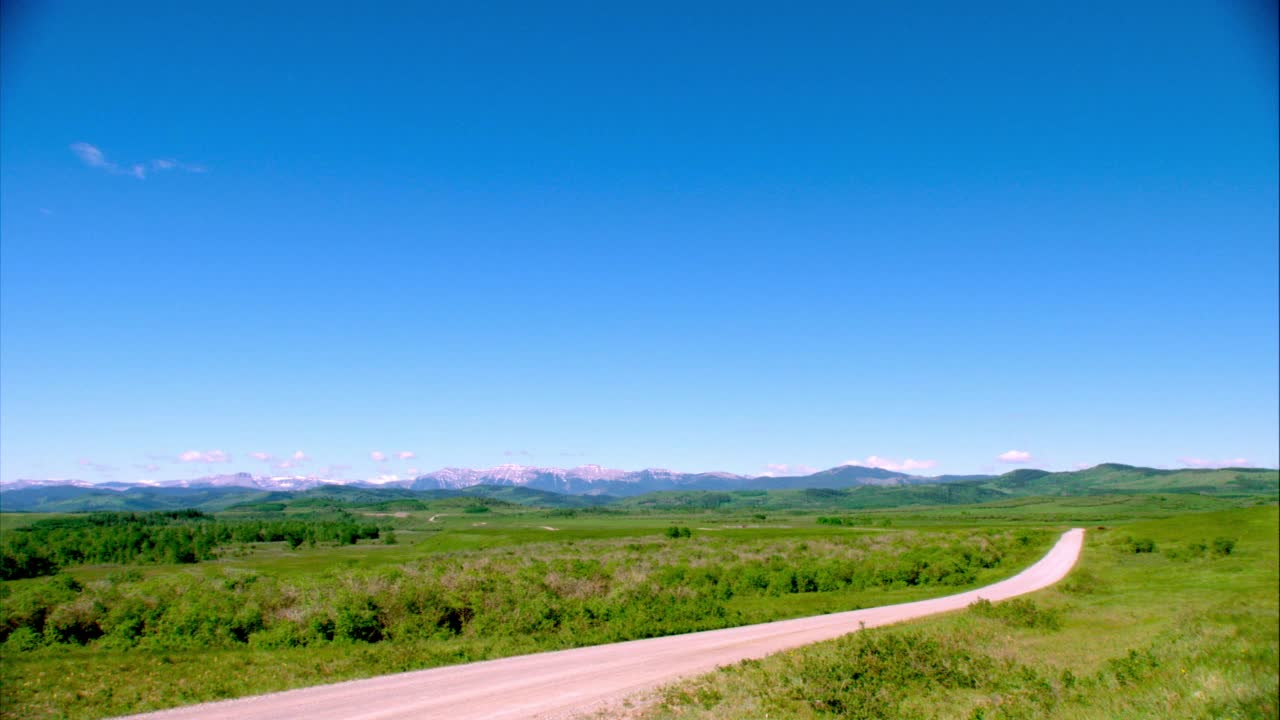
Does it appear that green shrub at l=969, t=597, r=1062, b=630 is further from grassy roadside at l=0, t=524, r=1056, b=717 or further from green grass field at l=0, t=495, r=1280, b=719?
grassy roadside at l=0, t=524, r=1056, b=717

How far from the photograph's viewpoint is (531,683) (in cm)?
2034

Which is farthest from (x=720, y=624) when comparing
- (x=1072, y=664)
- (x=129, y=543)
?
(x=129, y=543)

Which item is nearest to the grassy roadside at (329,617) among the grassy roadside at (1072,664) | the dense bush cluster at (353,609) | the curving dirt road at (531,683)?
the dense bush cluster at (353,609)

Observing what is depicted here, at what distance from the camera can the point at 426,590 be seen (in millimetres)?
33250

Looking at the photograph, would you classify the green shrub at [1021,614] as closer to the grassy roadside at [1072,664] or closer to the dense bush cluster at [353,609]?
the grassy roadside at [1072,664]

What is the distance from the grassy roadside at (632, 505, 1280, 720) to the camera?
13.7m

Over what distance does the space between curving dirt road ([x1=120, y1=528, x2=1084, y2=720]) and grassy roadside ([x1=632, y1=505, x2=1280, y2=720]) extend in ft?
7.28

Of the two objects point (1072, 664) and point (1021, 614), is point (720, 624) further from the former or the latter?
point (1072, 664)

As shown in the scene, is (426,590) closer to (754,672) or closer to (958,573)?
(754,672)

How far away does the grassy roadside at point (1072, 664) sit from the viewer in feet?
44.9

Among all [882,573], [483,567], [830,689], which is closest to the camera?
[830,689]

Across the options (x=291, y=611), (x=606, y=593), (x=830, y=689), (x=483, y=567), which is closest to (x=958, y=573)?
(x=606, y=593)

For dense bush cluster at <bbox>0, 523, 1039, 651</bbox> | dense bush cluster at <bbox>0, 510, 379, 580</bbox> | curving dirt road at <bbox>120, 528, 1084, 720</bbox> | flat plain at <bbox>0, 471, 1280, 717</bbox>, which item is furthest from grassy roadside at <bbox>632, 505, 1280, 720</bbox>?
dense bush cluster at <bbox>0, 510, 379, 580</bbox>

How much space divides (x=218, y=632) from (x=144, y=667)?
7.99 meters
